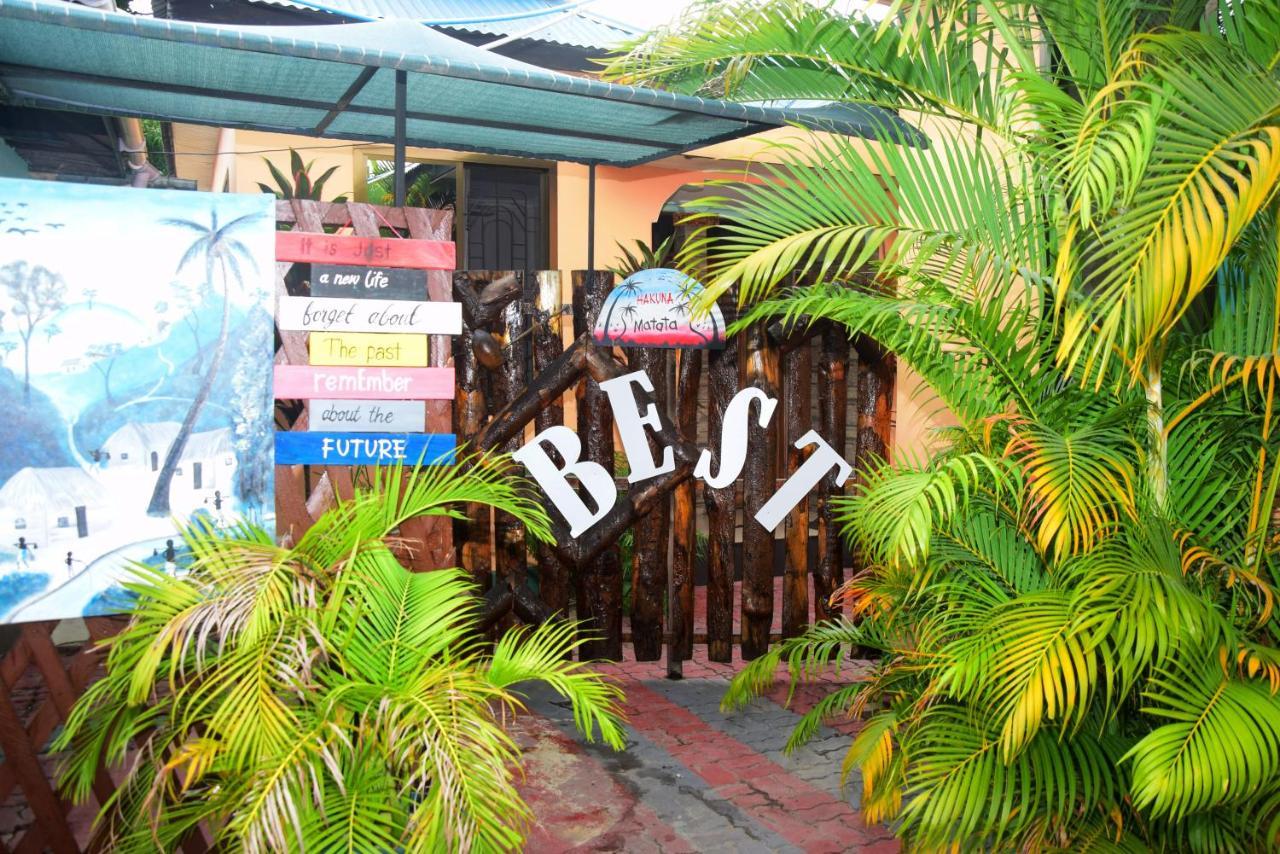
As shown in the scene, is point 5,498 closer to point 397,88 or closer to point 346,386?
point 346,386

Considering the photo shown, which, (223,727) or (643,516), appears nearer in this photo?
(223,727)

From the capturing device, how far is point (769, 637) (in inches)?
215

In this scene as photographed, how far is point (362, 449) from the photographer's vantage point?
150 inches

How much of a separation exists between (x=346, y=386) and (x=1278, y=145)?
296 cm

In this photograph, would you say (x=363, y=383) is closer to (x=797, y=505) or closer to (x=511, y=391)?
(x=511, y=391)

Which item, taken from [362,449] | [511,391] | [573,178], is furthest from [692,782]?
[573,178]

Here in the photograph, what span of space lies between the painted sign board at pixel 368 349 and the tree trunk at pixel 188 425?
1.19 ft

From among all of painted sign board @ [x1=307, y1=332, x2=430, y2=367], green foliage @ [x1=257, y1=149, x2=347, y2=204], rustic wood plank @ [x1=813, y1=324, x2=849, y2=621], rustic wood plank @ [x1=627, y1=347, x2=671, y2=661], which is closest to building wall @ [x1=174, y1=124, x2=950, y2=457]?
green foliage @ [x1=257, y1=149, x2=347, y2=204]

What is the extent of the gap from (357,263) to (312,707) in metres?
1.72

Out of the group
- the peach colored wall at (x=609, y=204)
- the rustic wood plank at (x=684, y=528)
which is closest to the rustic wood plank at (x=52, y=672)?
the rustic wood plank at (x=684, y=528)

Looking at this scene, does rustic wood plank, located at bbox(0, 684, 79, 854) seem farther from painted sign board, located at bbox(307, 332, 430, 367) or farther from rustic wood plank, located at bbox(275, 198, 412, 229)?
rustic wood plank, located at bbox(275, 198, 412, 229)

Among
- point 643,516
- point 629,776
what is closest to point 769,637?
point 643,516

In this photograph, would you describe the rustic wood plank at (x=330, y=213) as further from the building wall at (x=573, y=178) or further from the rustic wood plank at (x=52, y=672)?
the building wall at (x=573, y=178)

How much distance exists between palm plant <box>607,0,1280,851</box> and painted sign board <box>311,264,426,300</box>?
112 cm
